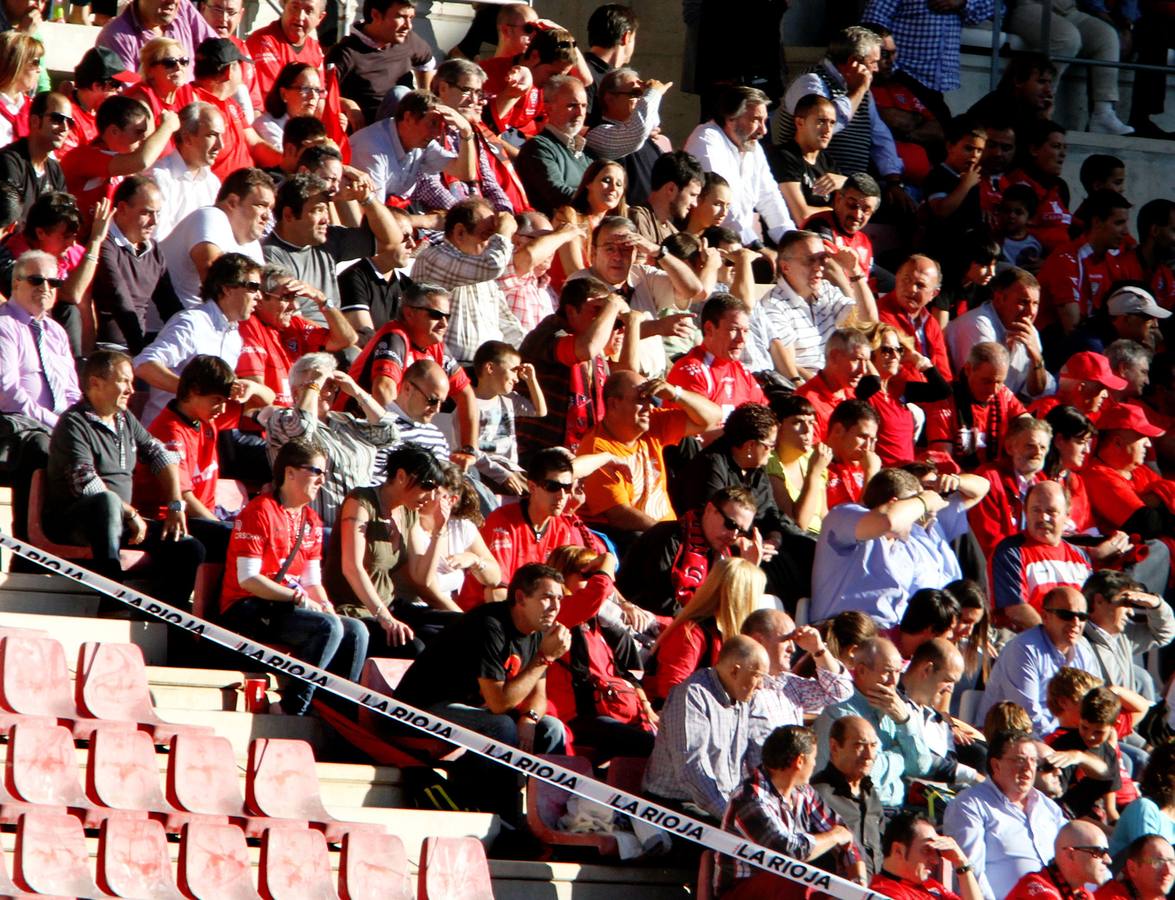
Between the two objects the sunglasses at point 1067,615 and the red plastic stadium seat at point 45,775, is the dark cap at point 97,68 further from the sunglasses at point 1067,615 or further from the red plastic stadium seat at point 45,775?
the sunglasses at point 1067,615

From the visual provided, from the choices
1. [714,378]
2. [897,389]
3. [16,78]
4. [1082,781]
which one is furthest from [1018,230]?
[16,78]

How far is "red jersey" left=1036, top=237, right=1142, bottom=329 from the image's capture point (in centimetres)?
1472

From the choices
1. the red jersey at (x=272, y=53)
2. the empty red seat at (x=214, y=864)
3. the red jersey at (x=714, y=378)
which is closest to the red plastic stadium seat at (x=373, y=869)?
the empty red seat at (x=214, y=864)

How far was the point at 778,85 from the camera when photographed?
15.2m

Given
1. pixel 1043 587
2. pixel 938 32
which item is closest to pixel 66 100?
pixel 1043 587

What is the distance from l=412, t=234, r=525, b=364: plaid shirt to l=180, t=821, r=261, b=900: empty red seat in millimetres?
3875

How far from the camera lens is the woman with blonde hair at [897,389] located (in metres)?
12.2

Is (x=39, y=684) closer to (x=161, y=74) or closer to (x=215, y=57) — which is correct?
(x=161, y=74)

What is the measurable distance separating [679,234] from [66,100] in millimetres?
3036

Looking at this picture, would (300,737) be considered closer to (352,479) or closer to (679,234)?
(352,479)

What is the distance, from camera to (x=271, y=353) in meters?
10.7

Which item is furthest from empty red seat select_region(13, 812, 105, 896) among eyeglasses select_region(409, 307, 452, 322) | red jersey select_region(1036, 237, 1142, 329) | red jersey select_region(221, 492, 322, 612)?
red jersey select_region(1036, 237, 1142, 329)

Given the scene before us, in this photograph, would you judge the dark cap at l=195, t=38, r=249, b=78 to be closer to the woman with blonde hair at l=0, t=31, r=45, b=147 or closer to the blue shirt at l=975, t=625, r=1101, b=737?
the woman with blonde hair at l=0, t=31, r=45, b=147

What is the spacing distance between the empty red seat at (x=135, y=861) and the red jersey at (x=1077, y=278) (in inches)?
317
